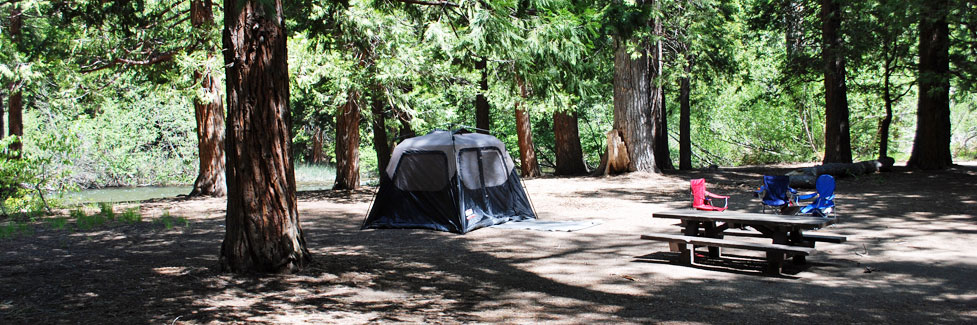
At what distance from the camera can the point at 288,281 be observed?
5.58m

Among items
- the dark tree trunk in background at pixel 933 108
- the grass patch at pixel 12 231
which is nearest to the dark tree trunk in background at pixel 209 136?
the grass patch at pixel 12 231

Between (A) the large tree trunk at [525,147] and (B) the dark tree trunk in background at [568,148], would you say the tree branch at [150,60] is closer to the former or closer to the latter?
(A) the large tree trunk at [525,147]

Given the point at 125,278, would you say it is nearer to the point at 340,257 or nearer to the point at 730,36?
the point at 340,257

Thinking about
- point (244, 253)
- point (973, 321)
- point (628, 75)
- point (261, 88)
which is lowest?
point (973, 321)

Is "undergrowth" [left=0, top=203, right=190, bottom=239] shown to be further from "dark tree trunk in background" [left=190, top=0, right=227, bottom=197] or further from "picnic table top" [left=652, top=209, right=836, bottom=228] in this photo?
"picnic table top" [left=652, top=209, right=836, bottom=228]

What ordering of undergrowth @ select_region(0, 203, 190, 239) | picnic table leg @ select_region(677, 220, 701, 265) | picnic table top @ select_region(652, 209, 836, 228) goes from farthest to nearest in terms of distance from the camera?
undergrowth @ select_region(0, 203, 190, 239)
picnic table leg @ select_region(677, 220, 701, 265)
picnic table top @ select_region(652, 209, 836, 228)

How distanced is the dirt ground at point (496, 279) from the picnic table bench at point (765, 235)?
0.57 feet

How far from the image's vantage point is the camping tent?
30.5 feet

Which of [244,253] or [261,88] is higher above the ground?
[261,88]

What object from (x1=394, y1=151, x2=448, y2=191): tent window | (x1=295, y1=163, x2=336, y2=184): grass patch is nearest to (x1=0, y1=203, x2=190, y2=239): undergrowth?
(x1=394, y1=151, x2=448, y2=191): tent window

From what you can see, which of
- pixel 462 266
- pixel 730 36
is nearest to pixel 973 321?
pixel 462 266

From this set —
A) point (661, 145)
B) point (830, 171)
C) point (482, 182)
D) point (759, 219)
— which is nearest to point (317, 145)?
point (661, 145)

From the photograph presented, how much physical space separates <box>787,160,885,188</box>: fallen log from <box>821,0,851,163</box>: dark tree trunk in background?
2.46 feet

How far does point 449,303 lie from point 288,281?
1.46m
